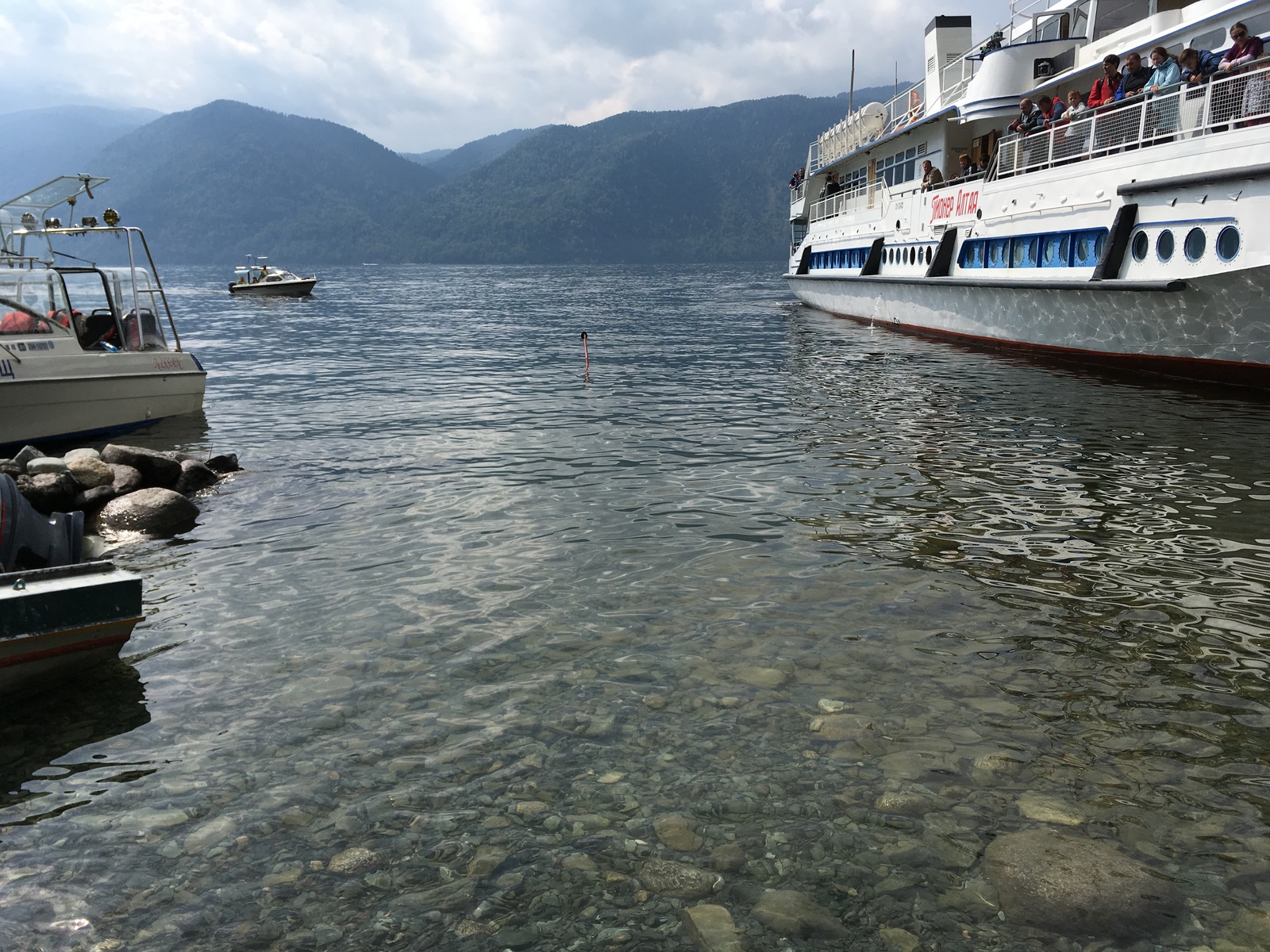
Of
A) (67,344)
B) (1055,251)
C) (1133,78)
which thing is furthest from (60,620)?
(1133,78)

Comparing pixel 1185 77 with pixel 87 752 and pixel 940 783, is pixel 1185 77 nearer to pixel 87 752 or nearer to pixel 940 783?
pixel 940 783

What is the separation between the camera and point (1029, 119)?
23094mm

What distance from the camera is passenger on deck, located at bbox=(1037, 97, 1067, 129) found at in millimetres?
21906

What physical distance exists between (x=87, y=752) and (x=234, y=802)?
4.21 feet

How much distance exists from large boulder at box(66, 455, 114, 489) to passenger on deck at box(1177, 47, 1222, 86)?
19.8m

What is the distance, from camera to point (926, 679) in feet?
20.1

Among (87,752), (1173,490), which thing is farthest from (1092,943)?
(1173,490)

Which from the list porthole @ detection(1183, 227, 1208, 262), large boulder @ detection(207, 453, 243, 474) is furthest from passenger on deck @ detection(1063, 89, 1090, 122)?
large boulder @ detection(207, 453, 243, 474)

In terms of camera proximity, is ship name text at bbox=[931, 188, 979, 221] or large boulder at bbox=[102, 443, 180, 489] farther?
ship name text at bbox=[931, 188, 979, 221]

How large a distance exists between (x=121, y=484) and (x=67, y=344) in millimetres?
5334

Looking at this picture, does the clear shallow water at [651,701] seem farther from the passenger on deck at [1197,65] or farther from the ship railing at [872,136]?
the ship railing at [872,136]

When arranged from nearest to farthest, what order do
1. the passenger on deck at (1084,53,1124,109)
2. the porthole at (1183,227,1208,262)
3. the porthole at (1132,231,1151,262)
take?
the porthole at (1183,227,1208,262)
the porthole at (1132,231,1151,262)
the passenger on deck at (1084,53,1124,109)

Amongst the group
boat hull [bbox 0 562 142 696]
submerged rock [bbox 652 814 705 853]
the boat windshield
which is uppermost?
the boat windshield

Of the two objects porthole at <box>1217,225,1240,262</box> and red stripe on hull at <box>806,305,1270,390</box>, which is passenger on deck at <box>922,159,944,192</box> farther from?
porthole at <box>1217,225,1240,262</box>
